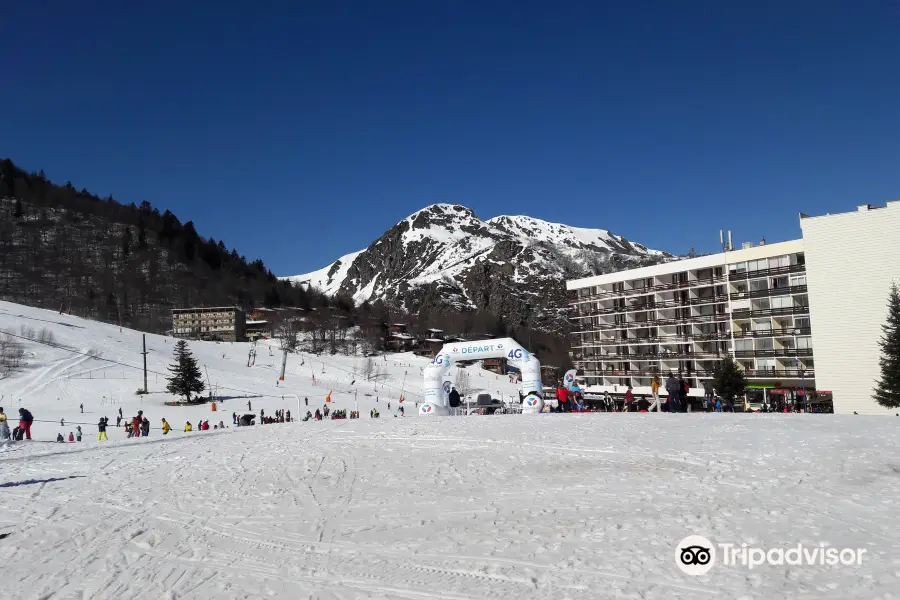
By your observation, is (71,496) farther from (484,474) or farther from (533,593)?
(533,593)

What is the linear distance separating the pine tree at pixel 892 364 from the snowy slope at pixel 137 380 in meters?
30.1

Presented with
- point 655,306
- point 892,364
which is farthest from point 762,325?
point 892,364

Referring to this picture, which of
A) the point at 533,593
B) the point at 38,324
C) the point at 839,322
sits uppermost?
the point at 38,324

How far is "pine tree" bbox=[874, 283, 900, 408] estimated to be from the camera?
33.9 meters

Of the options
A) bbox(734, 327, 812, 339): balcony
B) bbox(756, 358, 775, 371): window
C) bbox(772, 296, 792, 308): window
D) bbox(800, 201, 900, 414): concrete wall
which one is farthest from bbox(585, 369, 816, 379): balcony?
bbox(772, 296, 792, 308): window

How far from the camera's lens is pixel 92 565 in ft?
26.5

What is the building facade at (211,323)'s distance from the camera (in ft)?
496

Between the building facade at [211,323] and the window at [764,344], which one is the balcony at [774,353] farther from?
the building facade at [211,323]

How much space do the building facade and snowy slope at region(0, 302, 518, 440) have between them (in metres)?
45.8

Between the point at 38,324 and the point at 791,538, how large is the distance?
329 ft

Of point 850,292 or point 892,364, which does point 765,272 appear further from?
point 892,364

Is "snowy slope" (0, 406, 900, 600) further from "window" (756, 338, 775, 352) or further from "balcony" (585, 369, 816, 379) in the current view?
"window" (756, 338, 775, 352)

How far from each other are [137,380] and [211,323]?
305 feet

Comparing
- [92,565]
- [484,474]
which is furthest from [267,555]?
[484,474]
